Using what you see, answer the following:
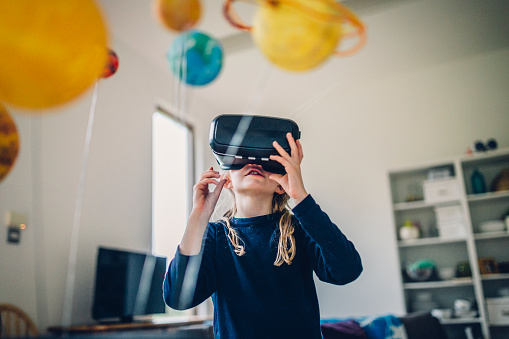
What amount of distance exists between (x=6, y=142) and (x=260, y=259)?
50 centimetres

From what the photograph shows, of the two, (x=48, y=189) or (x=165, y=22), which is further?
(x=48, y=189)

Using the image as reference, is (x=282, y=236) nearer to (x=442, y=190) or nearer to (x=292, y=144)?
(x=292, y=144)

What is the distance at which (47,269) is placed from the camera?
2.04 meters

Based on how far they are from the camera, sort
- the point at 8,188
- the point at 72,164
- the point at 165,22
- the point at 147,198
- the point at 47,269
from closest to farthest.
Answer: the point at 165,22
the point at 8,188
the point at 47,269
the point at 72,164
the point at 147,198

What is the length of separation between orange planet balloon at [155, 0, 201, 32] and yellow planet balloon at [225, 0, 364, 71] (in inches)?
2.8

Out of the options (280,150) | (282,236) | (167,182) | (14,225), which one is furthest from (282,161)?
(167,182)

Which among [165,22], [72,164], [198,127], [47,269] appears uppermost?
[198,127]

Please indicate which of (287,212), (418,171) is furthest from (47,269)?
(418,171)

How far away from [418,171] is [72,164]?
245cm

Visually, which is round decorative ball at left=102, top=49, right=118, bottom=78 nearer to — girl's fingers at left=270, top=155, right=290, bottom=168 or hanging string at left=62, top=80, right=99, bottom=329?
Result: girl's fingers at left=270, top=155, right=290, bottom=168

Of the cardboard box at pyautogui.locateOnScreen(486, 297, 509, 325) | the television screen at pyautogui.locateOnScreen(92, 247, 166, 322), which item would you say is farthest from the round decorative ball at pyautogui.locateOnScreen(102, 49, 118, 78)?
the cardboard box at pyautogui.locateOnScreen(486, 297, 509, 325)

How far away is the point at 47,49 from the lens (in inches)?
18.7

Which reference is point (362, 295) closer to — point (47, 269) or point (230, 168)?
point (47, 269)

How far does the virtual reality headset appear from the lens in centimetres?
78
